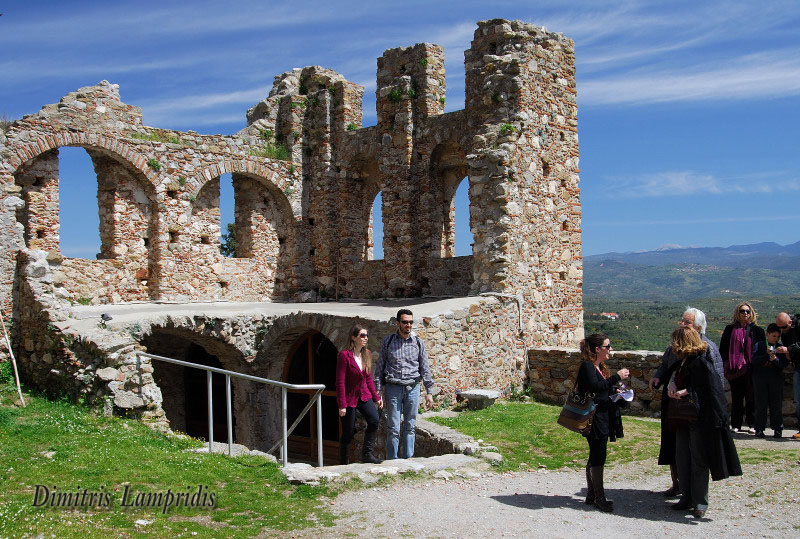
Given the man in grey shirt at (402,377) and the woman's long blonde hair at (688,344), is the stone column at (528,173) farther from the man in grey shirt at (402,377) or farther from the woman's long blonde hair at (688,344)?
the woman's long blonde hair at (688,344)

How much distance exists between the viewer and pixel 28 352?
548 inches

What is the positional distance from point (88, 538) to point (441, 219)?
1336 cm

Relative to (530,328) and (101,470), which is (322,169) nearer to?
(530,328)

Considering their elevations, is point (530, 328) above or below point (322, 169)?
below

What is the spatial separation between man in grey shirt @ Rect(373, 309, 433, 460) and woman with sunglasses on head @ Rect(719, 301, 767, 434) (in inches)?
168

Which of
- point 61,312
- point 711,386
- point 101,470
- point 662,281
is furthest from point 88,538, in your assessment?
point 662,281

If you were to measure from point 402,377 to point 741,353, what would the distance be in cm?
476

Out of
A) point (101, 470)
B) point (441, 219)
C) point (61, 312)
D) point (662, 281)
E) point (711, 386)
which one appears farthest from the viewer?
point (662, 281)

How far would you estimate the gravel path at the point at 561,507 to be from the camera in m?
6.90

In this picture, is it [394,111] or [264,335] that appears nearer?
[264,335]

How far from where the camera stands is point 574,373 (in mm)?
14258

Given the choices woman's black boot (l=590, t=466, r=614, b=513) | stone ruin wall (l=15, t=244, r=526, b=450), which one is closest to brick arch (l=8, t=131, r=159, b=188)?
stone ruin wall (l=15, t=244, r=526, b=450)

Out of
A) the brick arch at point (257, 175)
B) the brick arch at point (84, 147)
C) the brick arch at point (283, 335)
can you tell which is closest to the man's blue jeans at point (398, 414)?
the brick arch at point (283, 335)

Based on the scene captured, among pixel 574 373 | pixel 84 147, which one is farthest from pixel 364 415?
pixel 84 147
